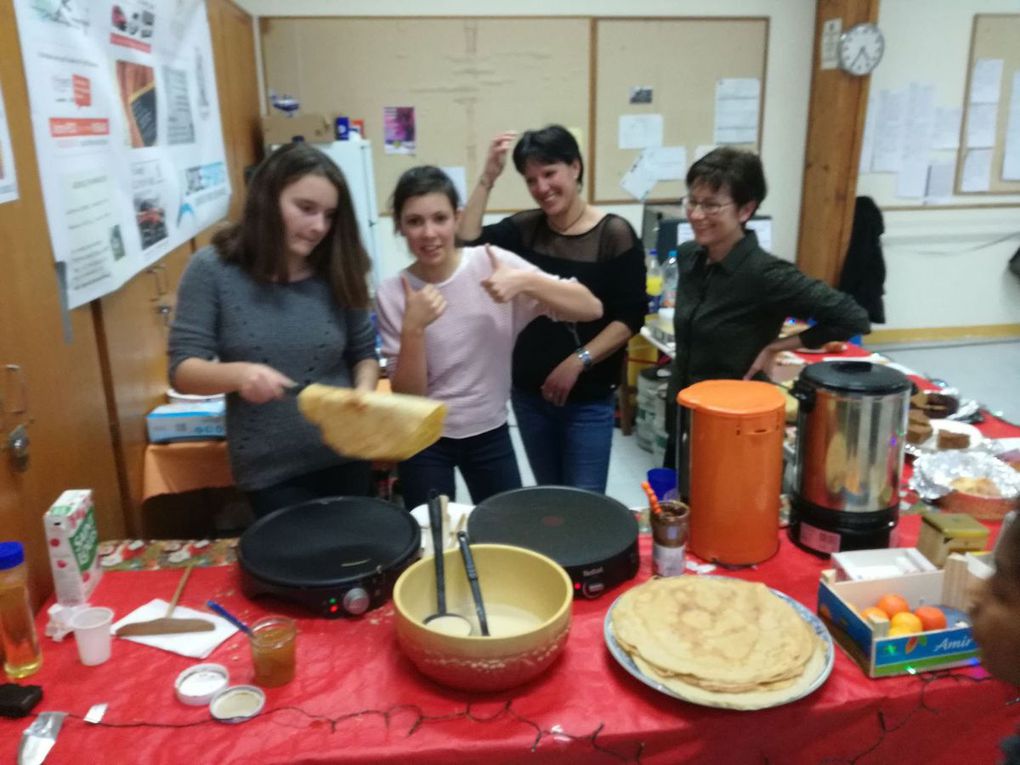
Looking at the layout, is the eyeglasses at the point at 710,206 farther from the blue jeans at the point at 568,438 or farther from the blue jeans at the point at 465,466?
the blue jeans at the point at 465,466

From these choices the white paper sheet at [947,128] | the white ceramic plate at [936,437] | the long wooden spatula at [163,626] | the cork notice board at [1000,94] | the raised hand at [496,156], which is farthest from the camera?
the white paper sheet at [947,128]


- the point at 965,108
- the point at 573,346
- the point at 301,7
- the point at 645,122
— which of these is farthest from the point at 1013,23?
the point at 573,346

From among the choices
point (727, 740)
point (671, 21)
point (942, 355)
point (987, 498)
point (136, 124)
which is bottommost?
point (942, 355)

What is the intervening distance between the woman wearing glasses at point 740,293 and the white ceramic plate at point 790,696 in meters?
0.87

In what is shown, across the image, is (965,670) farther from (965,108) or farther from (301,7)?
(965,108)

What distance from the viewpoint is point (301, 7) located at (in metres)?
4.51

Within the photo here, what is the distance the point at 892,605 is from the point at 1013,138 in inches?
206

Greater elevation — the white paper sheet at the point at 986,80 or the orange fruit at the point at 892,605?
the white paper sheet at the point at 986,80

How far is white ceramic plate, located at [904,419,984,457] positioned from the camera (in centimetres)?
199

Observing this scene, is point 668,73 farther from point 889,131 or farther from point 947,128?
point 947,128

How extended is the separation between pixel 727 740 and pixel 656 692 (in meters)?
0.11

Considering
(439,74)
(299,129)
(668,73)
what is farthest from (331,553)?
(668,73)

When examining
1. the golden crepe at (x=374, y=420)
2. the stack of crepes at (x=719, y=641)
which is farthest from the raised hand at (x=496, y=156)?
the stack of crepes at (x=719, y=641)

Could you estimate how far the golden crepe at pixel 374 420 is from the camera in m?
1.36
